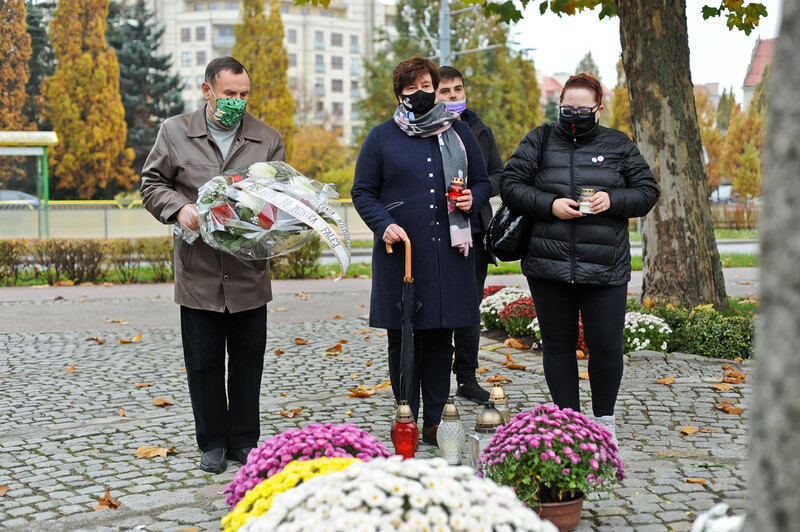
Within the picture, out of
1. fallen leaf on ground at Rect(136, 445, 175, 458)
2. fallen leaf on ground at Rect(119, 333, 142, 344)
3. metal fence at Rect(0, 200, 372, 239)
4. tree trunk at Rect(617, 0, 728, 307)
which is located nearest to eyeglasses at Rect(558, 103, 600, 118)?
fallen leaf on ground at Rect(136, 445, 175, 458)

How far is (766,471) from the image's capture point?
1.65 metres

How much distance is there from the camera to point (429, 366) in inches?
204

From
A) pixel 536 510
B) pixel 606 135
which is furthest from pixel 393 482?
pixel 606 135

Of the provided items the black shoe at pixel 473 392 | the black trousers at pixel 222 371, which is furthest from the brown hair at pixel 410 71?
the black shoe at pixel 473 392

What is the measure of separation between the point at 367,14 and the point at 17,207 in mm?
82517

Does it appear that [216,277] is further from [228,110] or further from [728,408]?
[728,408]

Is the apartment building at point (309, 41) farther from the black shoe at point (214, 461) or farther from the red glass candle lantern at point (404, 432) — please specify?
the red glass candle lantern at point (404, 432)

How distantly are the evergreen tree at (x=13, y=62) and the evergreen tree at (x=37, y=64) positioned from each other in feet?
12.8

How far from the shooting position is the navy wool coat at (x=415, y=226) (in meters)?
5.00

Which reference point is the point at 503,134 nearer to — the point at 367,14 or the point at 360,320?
the point at 360,320

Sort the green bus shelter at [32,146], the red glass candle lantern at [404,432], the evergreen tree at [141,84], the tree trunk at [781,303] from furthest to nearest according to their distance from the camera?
the evergreen tree at [141,84]
the green bus shelter at [32,146]
the red glass candle lantern at [404,432]
the tree trunk at [781,303]

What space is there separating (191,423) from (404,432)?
2.02 m

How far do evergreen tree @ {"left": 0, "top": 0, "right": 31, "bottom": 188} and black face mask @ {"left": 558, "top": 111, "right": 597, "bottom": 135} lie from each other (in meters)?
33.6

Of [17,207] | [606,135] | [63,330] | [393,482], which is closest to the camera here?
[393,482]
